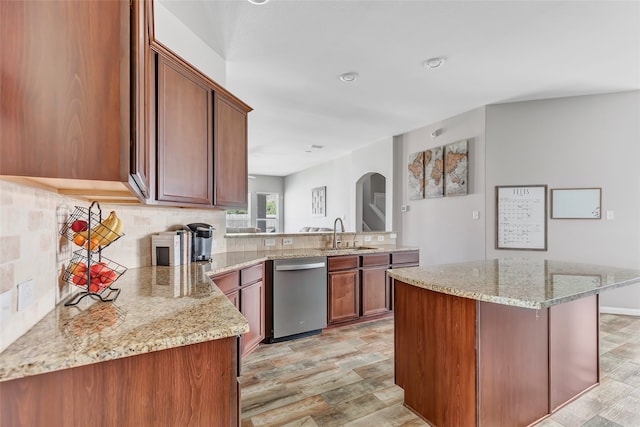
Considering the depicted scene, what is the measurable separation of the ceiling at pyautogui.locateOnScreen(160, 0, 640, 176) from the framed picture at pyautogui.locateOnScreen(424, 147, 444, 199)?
66 centimetres

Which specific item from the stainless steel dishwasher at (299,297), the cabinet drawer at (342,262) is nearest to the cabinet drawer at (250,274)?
the stainless steel dishwasher at (299,297)

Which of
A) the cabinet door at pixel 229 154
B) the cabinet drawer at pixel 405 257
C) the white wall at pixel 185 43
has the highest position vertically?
the white wall at pixel 185 43

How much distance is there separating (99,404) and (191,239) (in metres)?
1.75

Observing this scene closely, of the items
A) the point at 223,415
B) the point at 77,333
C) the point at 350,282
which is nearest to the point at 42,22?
the point at 77,333

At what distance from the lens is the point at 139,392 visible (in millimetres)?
889

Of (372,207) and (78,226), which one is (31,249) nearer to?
(78,226)

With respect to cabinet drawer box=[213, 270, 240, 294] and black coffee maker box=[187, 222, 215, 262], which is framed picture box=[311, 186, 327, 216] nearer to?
black coffee maker box=[187, 222, 215, 262]

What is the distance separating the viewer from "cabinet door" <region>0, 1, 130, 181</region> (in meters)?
0.77

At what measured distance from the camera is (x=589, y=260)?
12.7ft

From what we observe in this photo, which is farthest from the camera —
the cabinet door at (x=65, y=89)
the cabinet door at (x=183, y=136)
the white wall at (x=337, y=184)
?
the white wall at (x=337, y=184)

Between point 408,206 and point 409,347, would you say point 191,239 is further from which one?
point 408,206

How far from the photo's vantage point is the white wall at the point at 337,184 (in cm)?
603

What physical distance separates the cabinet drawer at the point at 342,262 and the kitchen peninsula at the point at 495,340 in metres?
1.36

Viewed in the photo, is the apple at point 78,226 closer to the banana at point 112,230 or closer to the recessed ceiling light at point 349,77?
the banana at point 112,230
